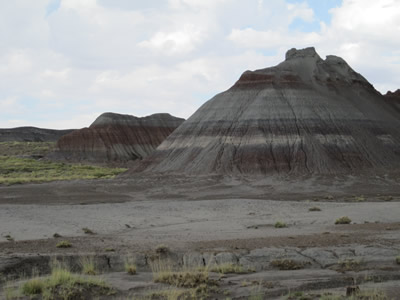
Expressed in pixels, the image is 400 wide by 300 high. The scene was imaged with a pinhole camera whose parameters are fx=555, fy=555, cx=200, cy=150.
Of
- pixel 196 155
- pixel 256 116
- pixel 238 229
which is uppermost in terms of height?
pixel 256 116

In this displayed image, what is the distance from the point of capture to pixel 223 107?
229ft

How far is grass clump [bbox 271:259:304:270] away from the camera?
14609 millimetres

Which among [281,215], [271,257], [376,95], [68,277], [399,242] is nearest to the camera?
[68,277]

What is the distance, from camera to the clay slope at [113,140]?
112m

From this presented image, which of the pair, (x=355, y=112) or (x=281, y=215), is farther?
(x=355, y=112)

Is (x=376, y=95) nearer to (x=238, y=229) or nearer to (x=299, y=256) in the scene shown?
(x=238, y=229)

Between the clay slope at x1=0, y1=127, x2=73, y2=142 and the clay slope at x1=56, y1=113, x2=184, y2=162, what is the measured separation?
132 ft

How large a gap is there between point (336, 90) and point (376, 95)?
7744 millimetres

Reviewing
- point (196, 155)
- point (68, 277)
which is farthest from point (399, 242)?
point (196, 155)

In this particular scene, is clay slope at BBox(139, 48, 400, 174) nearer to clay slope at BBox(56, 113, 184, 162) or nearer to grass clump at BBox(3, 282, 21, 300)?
clay slope at BBox(56, 113, 184, 162)

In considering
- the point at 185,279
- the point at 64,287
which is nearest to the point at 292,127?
the point at 185,279

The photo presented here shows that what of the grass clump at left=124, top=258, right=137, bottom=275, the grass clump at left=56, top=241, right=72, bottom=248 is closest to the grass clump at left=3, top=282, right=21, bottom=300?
the grass clump at left=124, top=258, right=137, bottom=275

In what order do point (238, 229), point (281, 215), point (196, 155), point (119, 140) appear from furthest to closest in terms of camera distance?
point (119, 140)
point (196, 155)
point (281, 215)
point (238, 229)

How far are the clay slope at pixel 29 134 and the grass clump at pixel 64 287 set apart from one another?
14668 cm
